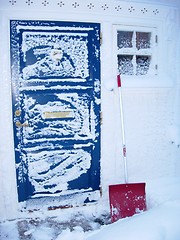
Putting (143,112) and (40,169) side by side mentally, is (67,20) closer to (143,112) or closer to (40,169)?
(143,112)

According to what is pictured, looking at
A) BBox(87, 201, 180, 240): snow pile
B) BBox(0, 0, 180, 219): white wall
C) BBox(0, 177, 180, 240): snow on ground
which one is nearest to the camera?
BBox(87, 201, 180, 240): snow pile

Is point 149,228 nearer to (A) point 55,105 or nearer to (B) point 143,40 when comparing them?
(A) point 55,105

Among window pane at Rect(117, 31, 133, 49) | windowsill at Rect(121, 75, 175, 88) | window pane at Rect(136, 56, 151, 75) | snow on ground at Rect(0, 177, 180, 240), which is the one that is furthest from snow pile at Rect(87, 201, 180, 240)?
window pane at Rect(117, 31, 133, 49)

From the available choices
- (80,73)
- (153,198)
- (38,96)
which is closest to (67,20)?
(80,73)

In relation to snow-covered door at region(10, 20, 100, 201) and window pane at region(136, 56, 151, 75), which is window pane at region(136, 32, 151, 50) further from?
snow-covered door at region(10, 20, 100, 201)

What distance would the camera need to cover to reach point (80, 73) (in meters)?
3.13

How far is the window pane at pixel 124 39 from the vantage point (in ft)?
10.7

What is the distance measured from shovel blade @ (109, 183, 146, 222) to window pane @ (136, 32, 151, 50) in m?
1.98

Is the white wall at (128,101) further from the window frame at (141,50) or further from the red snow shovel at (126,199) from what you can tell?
the red snow shovel at (126,199)

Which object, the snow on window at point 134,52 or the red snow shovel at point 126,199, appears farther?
the snow on window at point 134,52

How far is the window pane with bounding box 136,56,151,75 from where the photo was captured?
339cm

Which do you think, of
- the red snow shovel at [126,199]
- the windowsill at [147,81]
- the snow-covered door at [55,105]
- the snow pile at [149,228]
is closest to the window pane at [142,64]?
the windowsill at [147,81]

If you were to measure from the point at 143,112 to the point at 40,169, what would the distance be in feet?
5.54

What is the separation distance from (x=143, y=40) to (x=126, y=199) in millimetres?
2260
